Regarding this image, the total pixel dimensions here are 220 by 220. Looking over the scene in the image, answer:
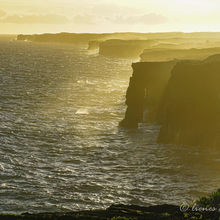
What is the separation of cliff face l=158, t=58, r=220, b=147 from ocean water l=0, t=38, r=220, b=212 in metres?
2.43

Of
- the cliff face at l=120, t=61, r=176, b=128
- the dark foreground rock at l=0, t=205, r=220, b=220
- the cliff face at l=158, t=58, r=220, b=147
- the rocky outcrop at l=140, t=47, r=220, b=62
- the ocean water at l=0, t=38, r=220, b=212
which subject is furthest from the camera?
the rocky outcrop at l=140, t=47, r=220, b=62

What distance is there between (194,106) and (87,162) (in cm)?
1734

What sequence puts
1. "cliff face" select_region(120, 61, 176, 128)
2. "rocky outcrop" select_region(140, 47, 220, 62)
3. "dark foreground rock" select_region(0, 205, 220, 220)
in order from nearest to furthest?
"dark foreground rock" select_region(0, 205, 220, 220) < "cliff face" select_region(120, 61, 176, 128) < "rocky outcrop" select_region(140, 47, 220, 62)

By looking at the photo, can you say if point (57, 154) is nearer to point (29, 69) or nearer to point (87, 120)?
point (87, 120)

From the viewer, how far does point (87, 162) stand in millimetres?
52562

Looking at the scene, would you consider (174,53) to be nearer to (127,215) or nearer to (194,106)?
(194,106)

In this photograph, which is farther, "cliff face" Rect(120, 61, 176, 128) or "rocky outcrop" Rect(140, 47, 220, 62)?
"rocky outcrop" Rect(140, 47, 220, 62)

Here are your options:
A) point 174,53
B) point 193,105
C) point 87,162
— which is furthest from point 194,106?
point 174,53

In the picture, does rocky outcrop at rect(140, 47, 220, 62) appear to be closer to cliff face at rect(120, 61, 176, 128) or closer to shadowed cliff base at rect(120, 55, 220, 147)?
cliff face at rect(120, 61, 176, 128)

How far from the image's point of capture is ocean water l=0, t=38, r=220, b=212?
4234 centimetres

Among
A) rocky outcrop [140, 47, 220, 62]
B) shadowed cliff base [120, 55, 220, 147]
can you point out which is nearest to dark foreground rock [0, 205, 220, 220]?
shadowed cliff base [120, 55, 220, 147]

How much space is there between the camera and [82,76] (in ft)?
499

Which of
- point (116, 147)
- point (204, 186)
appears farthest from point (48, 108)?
point (204, 186)

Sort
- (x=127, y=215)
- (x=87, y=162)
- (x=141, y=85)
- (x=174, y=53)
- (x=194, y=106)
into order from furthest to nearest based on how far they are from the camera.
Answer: (x=174, y=53)
(x=141, y=85)
(x=194, y=106)
(x=87, y=162)
(x=127, y=215)
